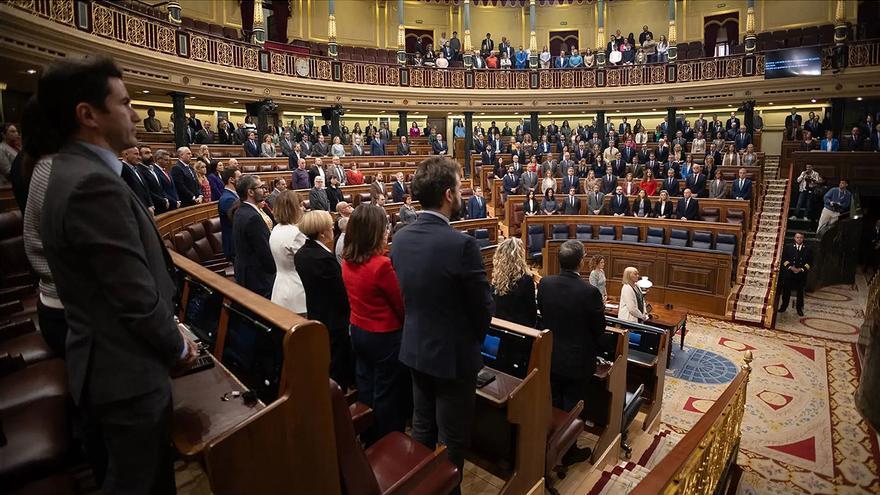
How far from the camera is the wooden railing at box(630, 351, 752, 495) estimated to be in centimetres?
142

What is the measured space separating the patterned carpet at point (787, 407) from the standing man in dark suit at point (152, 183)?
4.98 metres

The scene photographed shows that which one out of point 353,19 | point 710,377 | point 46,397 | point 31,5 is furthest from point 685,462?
point 353,19

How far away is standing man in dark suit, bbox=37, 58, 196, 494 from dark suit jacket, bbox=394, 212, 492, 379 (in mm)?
816

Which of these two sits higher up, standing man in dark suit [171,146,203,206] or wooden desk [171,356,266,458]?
standing man in dark suit [171,146,203,206]

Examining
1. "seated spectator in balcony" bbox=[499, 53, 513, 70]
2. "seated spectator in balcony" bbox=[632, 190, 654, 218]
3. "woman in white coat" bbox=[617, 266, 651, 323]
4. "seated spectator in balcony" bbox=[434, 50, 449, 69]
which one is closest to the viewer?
"woman in white coat" bbox=[617, 266, 651, 323]

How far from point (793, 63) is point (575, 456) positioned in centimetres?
1352

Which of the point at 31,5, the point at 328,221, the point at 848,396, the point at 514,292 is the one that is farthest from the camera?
the point at 31,5

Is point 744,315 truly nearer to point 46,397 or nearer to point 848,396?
point 848,396

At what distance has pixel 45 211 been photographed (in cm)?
102

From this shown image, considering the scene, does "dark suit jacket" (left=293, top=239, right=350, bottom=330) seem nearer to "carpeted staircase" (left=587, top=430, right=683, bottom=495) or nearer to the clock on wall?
"carpeted staircase" (left=587, top=430, right=683, bottom=495)

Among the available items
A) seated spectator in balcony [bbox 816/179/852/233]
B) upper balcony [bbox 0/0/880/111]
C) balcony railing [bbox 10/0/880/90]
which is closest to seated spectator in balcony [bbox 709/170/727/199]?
seated spectator in balcony [bbox 816/179/852/233]

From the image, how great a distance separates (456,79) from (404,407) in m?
13.8

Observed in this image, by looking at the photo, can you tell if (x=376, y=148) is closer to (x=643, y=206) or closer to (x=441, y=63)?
(x=441, y=63)

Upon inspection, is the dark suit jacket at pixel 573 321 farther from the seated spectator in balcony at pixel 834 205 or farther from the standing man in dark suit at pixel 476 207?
the seated spectator in balcony at pixel 834 205
